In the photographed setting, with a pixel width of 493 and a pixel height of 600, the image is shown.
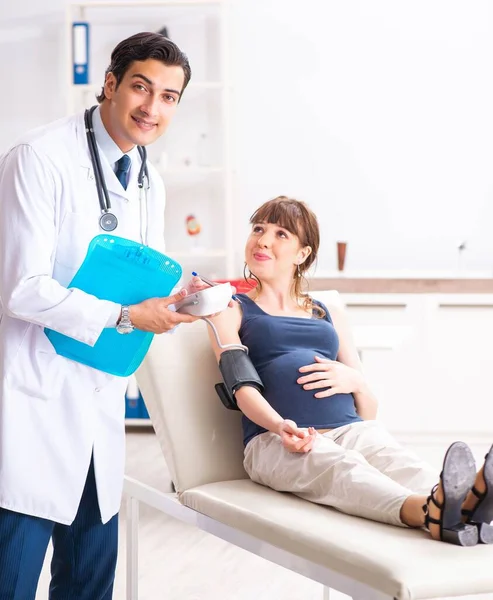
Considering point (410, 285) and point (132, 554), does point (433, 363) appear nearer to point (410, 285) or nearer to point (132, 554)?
point (410, 285)

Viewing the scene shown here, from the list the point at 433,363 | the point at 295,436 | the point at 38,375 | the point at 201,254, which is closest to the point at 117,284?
the point at 38,375

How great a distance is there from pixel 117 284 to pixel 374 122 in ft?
11.1

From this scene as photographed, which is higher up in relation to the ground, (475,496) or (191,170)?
(191,170)

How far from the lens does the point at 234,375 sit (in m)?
1.80

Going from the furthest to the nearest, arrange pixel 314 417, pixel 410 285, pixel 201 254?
pixel 201 254
pixel 410 285
pixel 314 417

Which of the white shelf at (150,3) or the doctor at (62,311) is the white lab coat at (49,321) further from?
the white shelf at (150,3)

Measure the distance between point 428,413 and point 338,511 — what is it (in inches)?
99.7

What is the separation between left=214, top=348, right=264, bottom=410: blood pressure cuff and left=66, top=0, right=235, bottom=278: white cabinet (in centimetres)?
274

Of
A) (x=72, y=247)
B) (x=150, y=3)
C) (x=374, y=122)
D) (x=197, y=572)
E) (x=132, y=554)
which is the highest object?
(x=150, y=3)

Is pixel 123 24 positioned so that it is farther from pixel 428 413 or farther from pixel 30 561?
pixel 30 561

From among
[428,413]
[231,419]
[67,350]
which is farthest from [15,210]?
[428,413]

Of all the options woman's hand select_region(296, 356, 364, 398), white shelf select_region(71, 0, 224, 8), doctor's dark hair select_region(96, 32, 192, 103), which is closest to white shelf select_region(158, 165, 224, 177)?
white shelf select_region(71, 0, 224, 8)

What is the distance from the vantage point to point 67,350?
1.50m

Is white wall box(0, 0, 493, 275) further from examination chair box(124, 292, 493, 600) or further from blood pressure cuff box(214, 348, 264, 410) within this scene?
blood pressure cuff box(214, 348, 264, 410)
